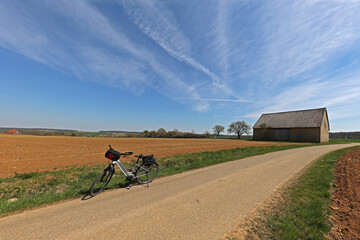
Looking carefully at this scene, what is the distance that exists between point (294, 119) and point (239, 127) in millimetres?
25817

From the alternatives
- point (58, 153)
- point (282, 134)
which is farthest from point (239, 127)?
point (58, 153)

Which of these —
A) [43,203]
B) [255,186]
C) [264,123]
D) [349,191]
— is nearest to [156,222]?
[43,203]

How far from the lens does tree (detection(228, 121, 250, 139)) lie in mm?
69625

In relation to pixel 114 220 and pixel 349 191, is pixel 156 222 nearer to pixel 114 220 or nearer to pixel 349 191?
pixel 114 220

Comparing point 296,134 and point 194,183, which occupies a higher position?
point 296,134

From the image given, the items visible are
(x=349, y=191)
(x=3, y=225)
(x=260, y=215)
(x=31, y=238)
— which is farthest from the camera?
(x=349, y=191)

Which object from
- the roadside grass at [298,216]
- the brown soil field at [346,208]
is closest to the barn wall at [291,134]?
the brown soil field at [346,208]

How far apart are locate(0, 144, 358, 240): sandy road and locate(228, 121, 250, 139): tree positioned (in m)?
68.7

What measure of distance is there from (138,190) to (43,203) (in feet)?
8.62

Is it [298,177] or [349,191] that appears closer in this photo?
[349,191]

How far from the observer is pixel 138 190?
17.7 ft

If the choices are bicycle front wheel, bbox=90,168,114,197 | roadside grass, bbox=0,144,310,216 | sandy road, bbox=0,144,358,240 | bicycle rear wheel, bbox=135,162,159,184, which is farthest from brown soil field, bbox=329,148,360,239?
bicycle front wheel, bbox=90,168,114,197

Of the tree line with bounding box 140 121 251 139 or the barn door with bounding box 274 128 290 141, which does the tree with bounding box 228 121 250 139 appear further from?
the barn door with bounding box 274 128 290 141

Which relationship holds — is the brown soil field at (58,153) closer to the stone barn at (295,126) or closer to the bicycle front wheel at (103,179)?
the bicycle front wheel at (103,179)
